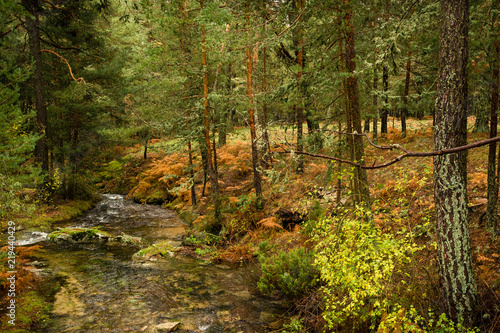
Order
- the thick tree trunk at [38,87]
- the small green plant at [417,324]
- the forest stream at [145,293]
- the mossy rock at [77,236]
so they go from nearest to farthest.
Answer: the small green plant at [417,324]
the forest stream at [145,293]
the mossy rock at [77,236]
the thick tree trunk at [38,87]

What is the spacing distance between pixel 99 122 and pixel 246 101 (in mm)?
12467

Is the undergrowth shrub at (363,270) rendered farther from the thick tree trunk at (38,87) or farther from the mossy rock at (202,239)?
the thick tree trunk at (38,87)

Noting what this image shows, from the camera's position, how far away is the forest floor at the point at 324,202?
4.78 m

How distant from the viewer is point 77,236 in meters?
11.2

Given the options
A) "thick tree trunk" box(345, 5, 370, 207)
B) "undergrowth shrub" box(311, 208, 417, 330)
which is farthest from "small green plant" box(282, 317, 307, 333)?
"thick tree trunk" box(345, 5, 370, 207)

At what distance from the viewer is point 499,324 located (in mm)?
3723

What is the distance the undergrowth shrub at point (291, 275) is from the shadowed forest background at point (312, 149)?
39mm

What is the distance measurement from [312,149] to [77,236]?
9.89 meters

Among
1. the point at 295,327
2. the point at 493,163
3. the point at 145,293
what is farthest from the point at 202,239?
the point at 493,163

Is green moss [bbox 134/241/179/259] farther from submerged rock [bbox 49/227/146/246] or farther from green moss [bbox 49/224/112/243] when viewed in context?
green moss [bbox 49/224/112/243]

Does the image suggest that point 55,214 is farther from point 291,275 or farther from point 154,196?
point 291,275

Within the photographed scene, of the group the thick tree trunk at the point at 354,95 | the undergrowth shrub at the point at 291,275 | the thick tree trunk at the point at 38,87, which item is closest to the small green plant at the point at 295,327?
the undergrowth shrub at the point at 291,275

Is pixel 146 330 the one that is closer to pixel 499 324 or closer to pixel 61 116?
pixel 499 324

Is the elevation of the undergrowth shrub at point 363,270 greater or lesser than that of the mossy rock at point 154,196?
greater
